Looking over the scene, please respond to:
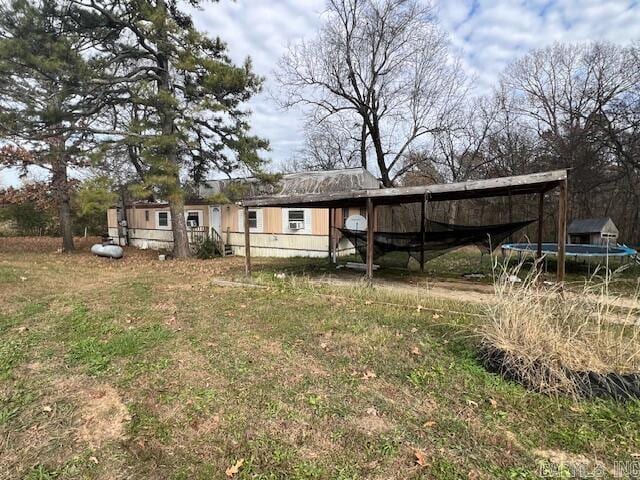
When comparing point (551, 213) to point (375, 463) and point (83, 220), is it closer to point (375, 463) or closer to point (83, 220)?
point (375, 463)

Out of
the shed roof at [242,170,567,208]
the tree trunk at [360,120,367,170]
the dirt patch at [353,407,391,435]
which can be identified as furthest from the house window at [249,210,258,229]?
the dirt patch at [353,407,391,435]

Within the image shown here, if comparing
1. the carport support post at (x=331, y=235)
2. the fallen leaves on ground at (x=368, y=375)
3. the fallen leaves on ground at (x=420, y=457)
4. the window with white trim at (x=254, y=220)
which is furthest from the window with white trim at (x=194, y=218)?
the fallen leaves on ground at (x=420, y=457)

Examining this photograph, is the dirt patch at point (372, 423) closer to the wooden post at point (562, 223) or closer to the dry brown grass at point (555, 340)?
the dry brown grass at point (555, 340)

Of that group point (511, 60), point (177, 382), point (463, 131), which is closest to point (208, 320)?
point (177, 382)

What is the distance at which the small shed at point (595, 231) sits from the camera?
10211 mm

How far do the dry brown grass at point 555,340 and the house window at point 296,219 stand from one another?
8951mm

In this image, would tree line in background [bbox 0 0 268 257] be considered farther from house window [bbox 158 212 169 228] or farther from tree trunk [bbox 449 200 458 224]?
tree trunk [bbox 449 200 458 224]

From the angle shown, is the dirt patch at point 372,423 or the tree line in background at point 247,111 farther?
the tree line in background at point 247,111

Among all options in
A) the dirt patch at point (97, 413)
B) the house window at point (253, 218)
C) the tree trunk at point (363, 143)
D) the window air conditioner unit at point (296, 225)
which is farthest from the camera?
the tree trunk at point (363, 143)

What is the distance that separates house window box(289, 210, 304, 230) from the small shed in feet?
29.2

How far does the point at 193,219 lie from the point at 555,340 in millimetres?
13645

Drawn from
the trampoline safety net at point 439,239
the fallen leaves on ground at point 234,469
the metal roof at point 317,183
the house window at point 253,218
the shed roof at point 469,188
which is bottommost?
the fallen leaves on ground at point 234,469

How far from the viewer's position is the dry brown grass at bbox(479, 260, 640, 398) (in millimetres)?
2658

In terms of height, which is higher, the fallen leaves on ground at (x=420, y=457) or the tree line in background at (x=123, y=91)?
the tree line in background at (x=123, y=91)
